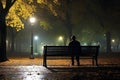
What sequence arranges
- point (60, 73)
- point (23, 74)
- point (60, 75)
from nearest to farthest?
point (60, 75)
point (23, 74)
point (60, 73)

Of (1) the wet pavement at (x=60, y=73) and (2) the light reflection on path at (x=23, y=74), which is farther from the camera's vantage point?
(1) the wet pavement at (x=60, y=73)

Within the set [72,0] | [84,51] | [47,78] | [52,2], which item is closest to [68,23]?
[72,0]

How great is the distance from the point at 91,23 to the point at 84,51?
30.0 meters

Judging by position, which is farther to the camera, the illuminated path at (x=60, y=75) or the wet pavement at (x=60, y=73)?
the wet pavement at (x=60, y=73)

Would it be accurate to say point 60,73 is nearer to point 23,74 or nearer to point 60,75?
point 60,75

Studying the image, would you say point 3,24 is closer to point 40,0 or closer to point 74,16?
point 40,0

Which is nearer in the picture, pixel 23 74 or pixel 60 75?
pixel 60 75

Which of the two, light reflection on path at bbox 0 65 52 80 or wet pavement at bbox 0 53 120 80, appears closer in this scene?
light reflection on path at bbox 0 65 52 80

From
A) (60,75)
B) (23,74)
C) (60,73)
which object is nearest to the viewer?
(60,75)

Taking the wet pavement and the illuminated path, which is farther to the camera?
the wet pavement

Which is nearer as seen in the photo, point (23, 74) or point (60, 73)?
point (23, 74)

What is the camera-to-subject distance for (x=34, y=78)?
12.4m

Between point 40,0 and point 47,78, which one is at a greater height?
point 40,0

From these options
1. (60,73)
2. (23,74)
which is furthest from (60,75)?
(23,74)
